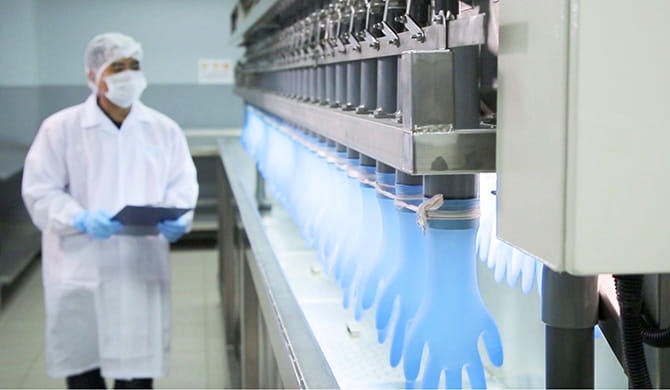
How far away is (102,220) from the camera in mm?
2736

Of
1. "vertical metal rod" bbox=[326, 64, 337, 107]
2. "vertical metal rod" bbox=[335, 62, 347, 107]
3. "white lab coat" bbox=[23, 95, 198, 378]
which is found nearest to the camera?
"vertical metal rod" bbox=[335, 62, 347, 107]

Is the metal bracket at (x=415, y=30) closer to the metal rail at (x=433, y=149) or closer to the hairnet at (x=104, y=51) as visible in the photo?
the metal rail at (x=433, y=149)

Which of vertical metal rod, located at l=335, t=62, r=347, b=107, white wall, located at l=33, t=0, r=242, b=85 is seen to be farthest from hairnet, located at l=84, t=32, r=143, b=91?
white wall, located at l=33, t=0, r=242, b=85

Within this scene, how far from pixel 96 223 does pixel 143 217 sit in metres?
0.16

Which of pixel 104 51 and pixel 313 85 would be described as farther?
pixel 104 51

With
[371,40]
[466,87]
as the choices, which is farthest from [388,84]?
[466,87]

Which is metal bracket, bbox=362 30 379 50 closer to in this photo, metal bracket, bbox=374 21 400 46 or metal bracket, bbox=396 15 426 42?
metal bracket, bbox=374 21 400 46

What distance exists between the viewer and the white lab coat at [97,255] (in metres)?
2.88

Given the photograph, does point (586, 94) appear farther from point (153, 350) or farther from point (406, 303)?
point (153, 350)

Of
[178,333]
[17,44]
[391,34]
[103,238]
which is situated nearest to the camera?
[391,34]

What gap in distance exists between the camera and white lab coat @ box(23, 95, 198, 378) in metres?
2.88

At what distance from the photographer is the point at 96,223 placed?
2.73m

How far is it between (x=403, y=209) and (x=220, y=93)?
6.32 m

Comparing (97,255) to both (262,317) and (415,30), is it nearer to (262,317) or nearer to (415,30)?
(262,317)
